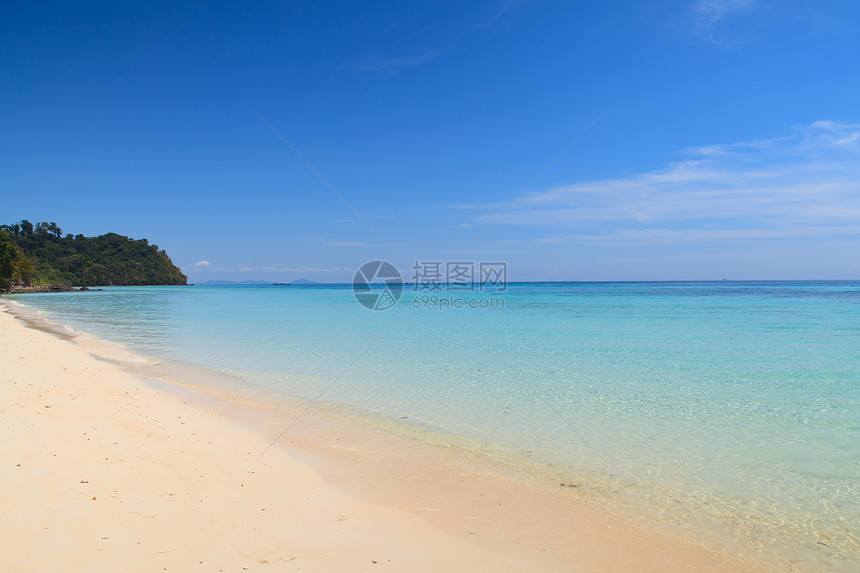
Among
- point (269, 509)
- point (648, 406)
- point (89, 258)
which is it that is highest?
point (89, 258)

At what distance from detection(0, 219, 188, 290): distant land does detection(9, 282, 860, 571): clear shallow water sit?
292ft

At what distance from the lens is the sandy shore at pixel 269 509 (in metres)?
3.12

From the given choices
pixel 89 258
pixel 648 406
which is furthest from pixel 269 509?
pixel 89 258

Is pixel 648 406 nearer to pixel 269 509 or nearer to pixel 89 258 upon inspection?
pixel 269 509

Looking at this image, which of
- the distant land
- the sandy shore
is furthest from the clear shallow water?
the distant land

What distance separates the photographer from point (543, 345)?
15.1m

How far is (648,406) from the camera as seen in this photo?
7641 mm

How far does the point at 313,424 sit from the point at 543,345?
32.8ft

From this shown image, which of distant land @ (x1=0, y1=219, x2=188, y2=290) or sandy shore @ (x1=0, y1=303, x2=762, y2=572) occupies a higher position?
distant land @ (x1=0, y1=219, x2=188, y2=290)

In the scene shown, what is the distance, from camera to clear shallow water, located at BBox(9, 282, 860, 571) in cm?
426

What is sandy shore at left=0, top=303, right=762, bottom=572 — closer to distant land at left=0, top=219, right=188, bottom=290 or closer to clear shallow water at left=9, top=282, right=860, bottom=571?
clear shallow water at left=9, top=282, right=860, bottom=571

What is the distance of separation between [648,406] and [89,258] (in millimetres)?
136357

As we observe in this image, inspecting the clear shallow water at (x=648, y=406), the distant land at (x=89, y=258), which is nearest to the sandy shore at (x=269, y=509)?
the clear shallow water at (x=648, y=406)

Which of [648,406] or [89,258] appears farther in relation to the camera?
[89,258]
